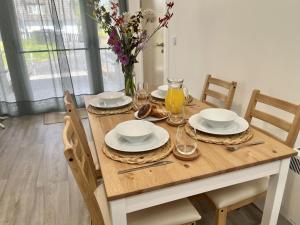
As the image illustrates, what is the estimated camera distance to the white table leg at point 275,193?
109cm

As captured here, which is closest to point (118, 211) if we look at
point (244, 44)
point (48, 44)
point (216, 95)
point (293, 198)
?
point (293, 198)

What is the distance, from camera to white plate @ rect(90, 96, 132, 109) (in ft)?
5.36

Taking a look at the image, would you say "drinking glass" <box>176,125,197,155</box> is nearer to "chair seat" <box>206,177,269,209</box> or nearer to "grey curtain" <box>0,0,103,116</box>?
"chair seat" <box>206,177,269,209</box>

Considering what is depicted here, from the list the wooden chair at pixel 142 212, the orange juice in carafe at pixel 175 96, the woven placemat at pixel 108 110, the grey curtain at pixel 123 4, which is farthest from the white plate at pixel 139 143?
the grey curtain at pixel 123 4

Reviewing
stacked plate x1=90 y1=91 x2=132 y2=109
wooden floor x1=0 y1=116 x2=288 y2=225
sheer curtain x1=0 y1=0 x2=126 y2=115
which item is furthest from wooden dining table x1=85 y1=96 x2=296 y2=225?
sheer curtain x1=0 y1=0 x2=126 y2=115

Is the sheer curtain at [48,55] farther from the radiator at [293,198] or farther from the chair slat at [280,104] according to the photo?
the radiator at [293,198]

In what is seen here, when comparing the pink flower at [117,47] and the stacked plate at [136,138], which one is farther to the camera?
the pink flower at [117,47]

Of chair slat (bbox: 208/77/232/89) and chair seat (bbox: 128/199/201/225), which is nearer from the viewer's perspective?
chair seat (bbox: 128/199/201/225)

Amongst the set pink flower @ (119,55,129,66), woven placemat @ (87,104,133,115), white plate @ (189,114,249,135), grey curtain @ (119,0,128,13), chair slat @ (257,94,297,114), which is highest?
grey curtain @ (119,0,128,13)

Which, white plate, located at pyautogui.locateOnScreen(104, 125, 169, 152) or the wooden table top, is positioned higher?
white plate, located at pyautogui.locateOnScreen(104, 125, 169, 152)

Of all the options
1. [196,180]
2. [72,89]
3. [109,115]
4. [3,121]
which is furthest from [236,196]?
[3,121]

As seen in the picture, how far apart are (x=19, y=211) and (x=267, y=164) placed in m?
1.74

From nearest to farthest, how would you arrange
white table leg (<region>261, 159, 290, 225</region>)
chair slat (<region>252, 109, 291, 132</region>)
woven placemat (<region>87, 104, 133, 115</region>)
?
white table leg (<region>261, 159, 290, 225</region>) → chair slat (<region>252, 109, 291, 132</region>) → woven placemat (<region>87, 104, 133, 115</region>)

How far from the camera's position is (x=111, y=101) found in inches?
67.2
